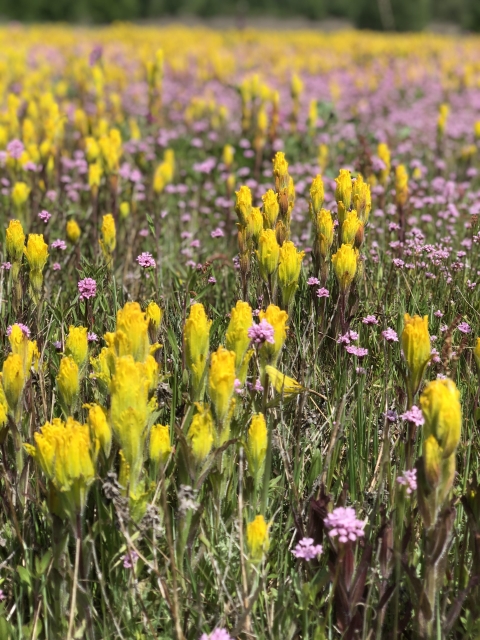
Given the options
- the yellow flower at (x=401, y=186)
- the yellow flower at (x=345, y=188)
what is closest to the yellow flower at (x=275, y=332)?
the yellow flower at (x=345, y=188)

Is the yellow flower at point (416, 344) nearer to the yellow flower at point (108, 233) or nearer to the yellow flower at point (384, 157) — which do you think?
the yellow flower at point (108, 233)

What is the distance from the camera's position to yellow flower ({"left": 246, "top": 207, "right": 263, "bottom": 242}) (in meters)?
2.62

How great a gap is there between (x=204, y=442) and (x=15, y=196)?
2765 mm

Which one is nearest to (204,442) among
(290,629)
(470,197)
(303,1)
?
(290,629)

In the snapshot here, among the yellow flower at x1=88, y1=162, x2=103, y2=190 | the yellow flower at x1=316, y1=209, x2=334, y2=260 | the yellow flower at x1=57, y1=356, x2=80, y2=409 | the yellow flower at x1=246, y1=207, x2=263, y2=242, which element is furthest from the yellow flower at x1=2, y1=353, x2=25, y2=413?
the yellow flower at x1=88, y1=162, x2=103, y2=190

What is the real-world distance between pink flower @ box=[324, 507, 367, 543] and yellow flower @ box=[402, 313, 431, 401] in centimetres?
45

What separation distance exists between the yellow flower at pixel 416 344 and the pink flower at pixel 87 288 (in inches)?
53.3

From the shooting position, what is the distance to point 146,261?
300cm

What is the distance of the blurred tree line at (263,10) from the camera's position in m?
32.2

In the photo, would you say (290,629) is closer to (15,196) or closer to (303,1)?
(15,196)

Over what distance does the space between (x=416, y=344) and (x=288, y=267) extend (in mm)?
655

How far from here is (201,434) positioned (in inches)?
71.3

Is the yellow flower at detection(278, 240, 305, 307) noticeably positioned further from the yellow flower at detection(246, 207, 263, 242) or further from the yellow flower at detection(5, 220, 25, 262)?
the yellow flower at detection(5, 220, 25, 262)

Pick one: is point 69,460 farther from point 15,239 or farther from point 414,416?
point 15,239
